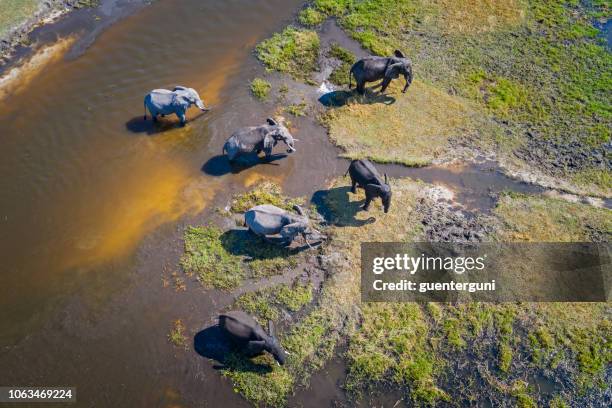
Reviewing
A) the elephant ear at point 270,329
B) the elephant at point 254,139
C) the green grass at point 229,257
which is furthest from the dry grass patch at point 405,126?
the elephant ear at point 270,329

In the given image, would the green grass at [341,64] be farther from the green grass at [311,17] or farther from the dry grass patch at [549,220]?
the dry grass patch at [549,220]

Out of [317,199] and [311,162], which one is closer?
[317,199]

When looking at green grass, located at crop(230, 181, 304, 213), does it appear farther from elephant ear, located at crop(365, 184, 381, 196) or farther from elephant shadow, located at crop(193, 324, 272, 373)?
elephant shadow, located at crop(193, 324, 272, 373)

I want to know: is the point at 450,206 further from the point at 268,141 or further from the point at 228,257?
the point at 228,257

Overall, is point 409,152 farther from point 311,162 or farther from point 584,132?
point 584,132

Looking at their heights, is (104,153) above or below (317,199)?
above

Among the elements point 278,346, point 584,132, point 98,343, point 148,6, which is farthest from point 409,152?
point 148,6

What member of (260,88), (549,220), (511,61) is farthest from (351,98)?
(549,220)
